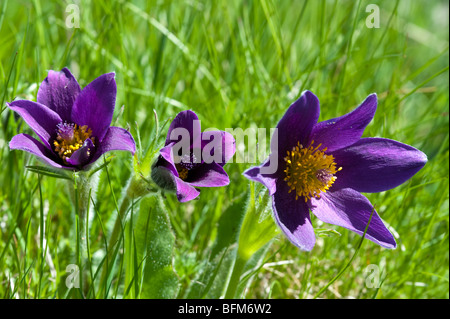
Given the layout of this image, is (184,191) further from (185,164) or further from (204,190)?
(204,190)

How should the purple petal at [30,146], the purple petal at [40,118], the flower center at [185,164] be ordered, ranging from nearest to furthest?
the purple petal at [30,146]
the purple petal at [40,118]
the flower center at [185,164]

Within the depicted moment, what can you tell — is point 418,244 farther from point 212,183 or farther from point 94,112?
point 94,112

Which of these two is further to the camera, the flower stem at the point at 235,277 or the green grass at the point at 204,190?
the green grass at the point at 204,190

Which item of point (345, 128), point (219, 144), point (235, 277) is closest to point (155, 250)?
point (235, 277)

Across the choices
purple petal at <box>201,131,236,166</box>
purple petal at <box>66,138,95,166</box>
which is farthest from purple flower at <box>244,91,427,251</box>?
purple petal at <box>66,138,95,166</box>

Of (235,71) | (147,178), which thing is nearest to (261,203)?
(147,178)

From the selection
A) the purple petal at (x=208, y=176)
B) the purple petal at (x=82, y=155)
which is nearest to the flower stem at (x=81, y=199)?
the purple petal at (x=82, y=155)

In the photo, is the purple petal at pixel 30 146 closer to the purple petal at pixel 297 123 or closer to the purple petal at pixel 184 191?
the purple petal at pixel 184 191
